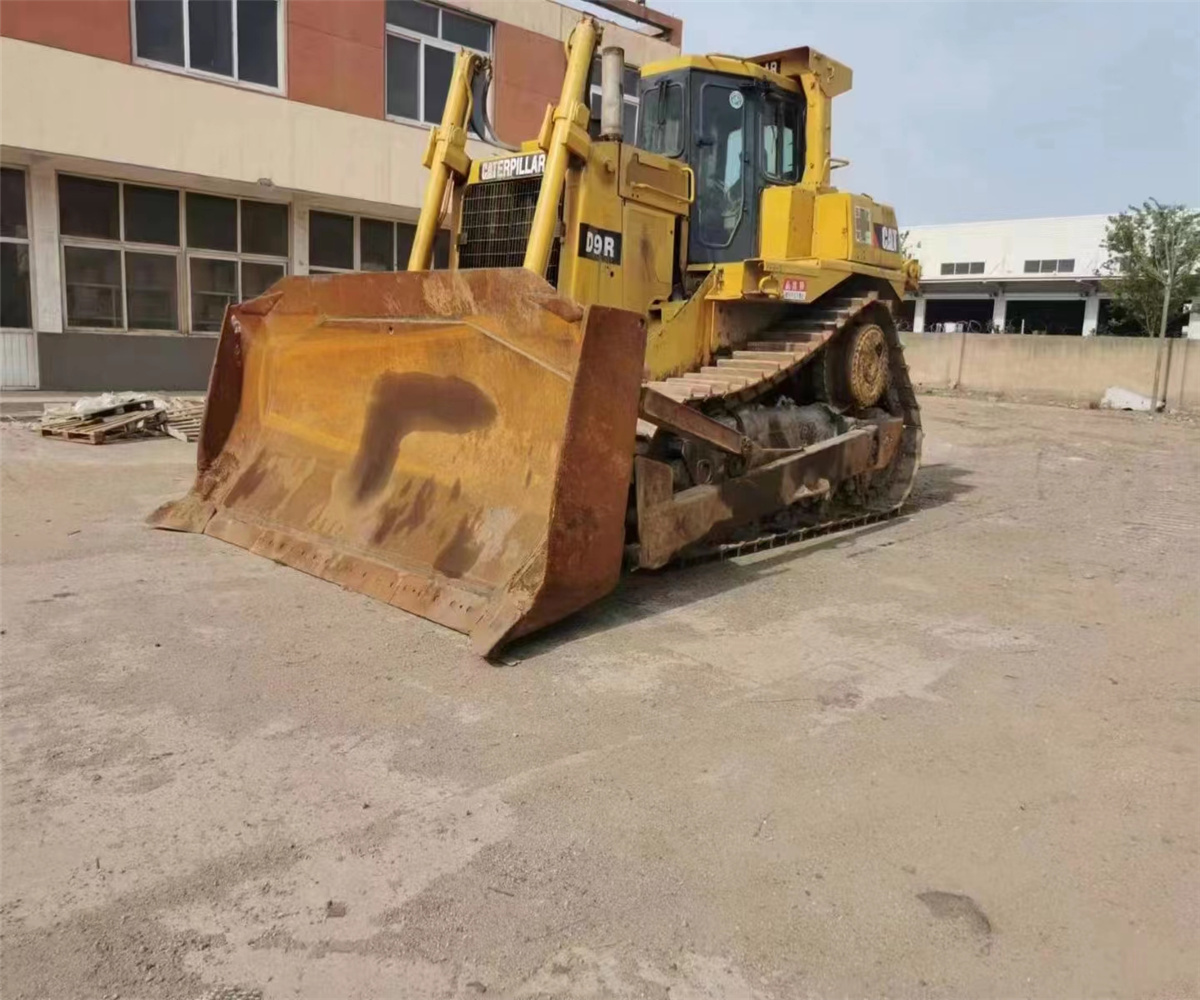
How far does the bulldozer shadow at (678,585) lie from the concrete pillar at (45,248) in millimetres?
12176

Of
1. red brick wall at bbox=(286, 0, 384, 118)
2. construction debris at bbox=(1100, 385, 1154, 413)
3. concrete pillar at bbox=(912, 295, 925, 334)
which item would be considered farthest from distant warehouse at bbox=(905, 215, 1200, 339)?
red brick wall at bbox=(286, 0, 384, 118)

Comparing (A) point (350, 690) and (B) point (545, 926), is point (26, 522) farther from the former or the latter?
(B) point (545, 926)

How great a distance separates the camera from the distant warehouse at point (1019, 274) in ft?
127

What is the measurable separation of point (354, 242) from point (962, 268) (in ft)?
108

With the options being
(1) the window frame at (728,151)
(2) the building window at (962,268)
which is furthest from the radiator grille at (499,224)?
(2) the building window at (962,268)

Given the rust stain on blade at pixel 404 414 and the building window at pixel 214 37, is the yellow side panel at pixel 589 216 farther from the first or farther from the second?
the building window at pixel 214 37

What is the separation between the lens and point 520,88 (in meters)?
18.2

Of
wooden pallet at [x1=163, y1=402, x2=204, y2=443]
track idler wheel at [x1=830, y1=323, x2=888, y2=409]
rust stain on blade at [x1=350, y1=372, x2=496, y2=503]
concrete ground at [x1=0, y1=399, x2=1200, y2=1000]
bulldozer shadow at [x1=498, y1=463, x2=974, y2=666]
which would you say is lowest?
concrete ground at [x1=0, y1=399, x2=1200, y2=1000]

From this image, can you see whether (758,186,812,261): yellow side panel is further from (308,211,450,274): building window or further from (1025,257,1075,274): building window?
(1025,257,1075,274): building window

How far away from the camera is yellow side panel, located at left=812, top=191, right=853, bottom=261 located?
25.5 ft

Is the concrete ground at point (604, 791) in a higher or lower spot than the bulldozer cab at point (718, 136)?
lower

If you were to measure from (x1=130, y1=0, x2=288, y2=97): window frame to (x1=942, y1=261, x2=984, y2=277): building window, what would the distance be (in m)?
34.2

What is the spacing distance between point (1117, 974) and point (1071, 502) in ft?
25.3

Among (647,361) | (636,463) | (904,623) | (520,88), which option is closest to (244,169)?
(520,88)
